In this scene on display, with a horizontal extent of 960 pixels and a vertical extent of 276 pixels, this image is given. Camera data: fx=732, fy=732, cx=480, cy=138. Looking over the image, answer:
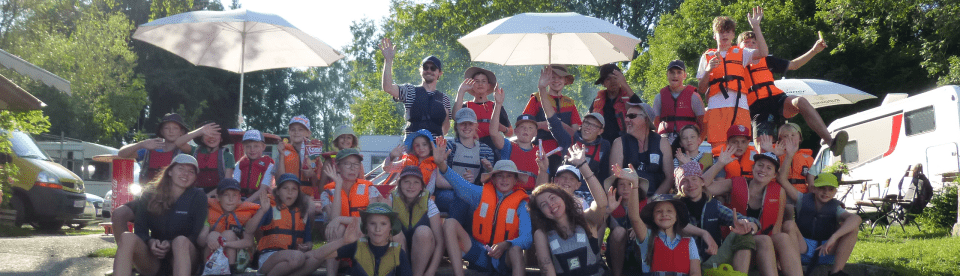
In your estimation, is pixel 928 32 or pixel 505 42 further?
pixel 928 32

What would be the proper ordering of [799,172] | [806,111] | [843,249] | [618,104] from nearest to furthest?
1. [843,249]
2. [799,172]
3. [806,111]
4. [618,104]

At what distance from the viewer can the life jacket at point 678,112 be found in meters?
7.18

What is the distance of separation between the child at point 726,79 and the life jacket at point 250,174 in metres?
4.41

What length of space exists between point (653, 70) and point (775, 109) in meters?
18.0

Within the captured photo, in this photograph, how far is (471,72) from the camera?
25.4ft

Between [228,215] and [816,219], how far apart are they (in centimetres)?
510

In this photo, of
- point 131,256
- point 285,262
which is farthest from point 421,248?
point 131,256

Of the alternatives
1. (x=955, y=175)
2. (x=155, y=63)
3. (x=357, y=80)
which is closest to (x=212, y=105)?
(x=155, y=63)

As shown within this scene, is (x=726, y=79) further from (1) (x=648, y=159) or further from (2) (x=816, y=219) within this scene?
(2) (x=816, y=219)

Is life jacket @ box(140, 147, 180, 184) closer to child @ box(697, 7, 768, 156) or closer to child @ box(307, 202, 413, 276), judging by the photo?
child @ box(307, 202, 413, 276)

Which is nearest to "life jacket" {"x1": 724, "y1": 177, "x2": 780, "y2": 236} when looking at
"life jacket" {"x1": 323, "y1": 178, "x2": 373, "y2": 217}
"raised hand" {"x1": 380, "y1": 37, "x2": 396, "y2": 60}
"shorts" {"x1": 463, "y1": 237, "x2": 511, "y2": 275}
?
"shorts" {"x1": 463, "y1": 237, "x2": 511, "y2": 275}

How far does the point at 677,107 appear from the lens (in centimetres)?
720

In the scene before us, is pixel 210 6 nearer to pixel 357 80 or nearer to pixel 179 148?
pixel 357 80

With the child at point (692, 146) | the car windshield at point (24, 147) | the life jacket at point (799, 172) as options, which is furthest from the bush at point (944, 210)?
the car windshield at point (24, 147)
